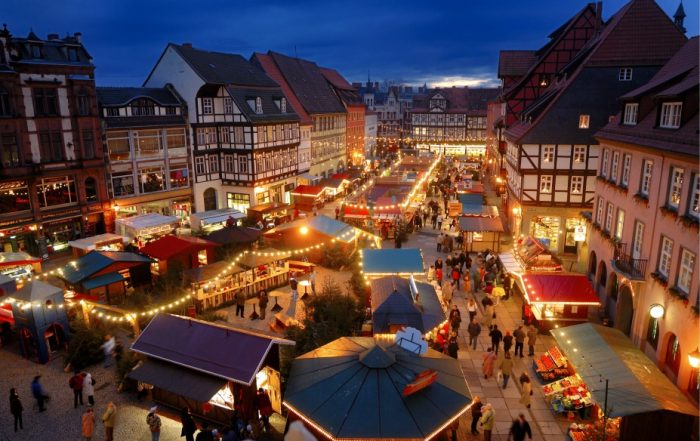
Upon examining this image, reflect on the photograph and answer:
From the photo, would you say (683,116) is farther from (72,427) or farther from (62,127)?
(62,127)

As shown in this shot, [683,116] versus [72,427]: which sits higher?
[683,116]

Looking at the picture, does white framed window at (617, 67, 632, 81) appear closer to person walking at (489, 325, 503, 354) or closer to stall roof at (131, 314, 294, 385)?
person walking at (489, 325, 503, 354)

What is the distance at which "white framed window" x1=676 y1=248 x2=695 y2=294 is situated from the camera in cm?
1250

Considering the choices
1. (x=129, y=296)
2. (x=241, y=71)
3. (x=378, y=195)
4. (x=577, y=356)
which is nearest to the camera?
(x=577, y=356)

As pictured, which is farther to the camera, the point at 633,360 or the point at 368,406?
the point at 633,360

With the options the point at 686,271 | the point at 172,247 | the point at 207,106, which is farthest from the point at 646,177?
the point at 207,106

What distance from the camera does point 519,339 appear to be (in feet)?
50.7

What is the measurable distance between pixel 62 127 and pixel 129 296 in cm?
1273

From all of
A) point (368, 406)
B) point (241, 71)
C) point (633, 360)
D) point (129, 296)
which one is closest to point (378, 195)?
point (241, 71)

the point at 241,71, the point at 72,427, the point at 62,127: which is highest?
the point at 241,71

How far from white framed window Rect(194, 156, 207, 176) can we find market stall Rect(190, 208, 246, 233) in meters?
5.43

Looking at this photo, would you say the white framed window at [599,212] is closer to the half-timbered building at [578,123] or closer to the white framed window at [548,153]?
the half-timbered building at [578,123]

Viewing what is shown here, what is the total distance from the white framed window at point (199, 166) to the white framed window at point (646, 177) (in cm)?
2764

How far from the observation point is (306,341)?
1411cm
